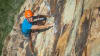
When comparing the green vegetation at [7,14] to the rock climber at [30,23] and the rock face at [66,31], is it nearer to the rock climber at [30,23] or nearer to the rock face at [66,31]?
the rock face at [66,31]

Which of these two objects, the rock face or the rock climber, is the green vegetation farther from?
the rock climber

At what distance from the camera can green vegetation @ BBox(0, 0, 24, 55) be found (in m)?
15.9

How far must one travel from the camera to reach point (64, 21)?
32.1 ft

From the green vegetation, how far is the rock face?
132 inches

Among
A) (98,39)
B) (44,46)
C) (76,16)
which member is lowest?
(44,46)

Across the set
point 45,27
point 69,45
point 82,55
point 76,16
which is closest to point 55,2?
point 45,27

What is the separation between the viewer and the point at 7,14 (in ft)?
53.8

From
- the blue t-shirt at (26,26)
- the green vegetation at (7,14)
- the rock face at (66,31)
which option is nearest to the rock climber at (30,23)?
the blue t-shirt at (26,26)

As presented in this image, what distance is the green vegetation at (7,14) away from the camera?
52.2ft

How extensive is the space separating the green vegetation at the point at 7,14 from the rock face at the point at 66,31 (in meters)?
3.36

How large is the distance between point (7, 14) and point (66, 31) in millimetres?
7993

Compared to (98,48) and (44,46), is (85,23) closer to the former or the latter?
(98,48)

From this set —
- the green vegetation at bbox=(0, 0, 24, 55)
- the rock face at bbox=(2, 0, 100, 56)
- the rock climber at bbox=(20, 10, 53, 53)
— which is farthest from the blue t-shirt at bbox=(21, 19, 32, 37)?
the green vegetation at bbox=(0, 0, 24, 55)

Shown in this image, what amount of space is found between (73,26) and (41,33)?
7.96 feet
